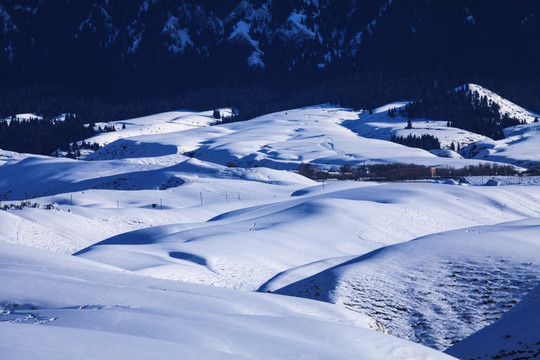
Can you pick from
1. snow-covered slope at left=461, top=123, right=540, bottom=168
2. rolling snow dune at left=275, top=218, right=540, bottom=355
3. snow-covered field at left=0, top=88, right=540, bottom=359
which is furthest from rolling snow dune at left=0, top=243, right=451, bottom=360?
snow-covered slope at left=461, top=123, right=540, bottom=168

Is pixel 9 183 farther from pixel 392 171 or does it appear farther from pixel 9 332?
pixel 9 332

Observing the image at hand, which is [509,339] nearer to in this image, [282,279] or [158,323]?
[158,323]

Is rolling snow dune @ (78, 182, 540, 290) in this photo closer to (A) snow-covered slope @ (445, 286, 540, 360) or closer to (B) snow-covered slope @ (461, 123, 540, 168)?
(A) snow-covered slope @ (445, 286, 540, 360)

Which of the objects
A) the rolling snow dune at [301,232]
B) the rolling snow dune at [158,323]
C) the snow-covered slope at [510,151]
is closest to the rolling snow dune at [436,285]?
the rolling snow dune at [158,323]

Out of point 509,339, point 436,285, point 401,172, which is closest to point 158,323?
point 509,339

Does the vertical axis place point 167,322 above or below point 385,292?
above

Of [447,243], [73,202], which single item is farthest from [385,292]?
[73,202]
